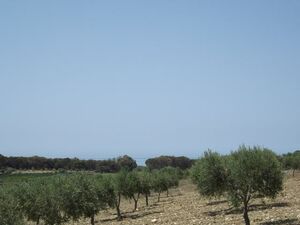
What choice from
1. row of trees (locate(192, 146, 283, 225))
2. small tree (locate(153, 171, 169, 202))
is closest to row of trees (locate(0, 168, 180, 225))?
row of trees (locate(192, 146, 283, 225))

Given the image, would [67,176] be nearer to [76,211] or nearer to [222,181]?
[76,211]

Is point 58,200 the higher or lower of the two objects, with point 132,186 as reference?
lower

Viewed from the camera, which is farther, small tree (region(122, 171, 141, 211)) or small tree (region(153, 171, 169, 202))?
small tree (region(153, 171, 169, 202))

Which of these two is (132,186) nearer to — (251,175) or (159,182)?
(159,182)

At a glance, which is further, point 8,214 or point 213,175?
point 213,175

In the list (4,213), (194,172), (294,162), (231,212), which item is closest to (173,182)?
(294,162)

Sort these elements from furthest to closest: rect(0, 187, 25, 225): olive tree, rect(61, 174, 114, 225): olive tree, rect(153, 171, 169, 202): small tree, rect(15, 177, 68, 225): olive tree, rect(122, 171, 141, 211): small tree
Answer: rect(153, 171, 169, 202): small tree, rect(122, 171, 141, 211): small tree, rect(61, 174, 114, 225): olive tree, rect(15, 177, 68, 225): olive tree, rect(0, 187, 25, 225): olive tree

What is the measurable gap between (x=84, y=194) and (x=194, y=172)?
1571 centimetres

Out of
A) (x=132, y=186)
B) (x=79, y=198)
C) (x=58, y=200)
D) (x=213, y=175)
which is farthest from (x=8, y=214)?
(x=132, y=186)

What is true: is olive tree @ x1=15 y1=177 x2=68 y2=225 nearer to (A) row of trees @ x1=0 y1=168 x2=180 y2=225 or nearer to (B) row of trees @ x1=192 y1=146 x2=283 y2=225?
(A) row of trees @ x1=0 y1=168 x2=180 y2=225

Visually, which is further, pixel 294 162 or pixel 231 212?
A: pixel 294 162

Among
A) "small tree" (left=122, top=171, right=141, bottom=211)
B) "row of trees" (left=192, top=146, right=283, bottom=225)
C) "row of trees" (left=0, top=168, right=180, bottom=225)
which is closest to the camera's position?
"row of trees" (left=0, top=168, right=180, bottom=225)

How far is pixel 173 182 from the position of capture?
10800cm

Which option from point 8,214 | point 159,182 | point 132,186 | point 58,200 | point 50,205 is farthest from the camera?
point 159,182
